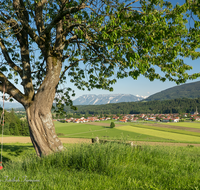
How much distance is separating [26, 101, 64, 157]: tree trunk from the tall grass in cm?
91

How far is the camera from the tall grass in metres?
3.40

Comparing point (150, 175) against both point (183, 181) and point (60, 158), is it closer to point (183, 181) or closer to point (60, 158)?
point (183, 181)

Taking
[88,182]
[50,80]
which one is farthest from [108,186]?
[50,80]

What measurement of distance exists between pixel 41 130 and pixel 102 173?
3.13 m

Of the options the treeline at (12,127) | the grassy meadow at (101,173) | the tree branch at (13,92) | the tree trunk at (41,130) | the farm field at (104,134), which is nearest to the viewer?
the grassy meadow at (101,173)

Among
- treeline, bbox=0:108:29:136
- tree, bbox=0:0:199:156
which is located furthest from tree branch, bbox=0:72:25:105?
treeline, bbox=0:108:29:136

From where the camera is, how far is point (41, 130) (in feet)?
19.6

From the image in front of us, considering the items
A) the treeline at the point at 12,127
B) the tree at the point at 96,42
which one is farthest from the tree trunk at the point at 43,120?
the treeline at the point at 12,127

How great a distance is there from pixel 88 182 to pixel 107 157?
117 centimetres

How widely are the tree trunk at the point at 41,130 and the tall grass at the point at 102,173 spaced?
3.00ft

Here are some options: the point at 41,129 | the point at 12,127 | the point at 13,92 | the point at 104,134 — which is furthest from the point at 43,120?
the point at 12,127

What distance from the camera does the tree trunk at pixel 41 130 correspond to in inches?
230

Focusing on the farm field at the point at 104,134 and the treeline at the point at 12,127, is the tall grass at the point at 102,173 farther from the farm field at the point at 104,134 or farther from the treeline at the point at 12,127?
the treeline at the point at 12,127

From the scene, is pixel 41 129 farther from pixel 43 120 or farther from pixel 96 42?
pixel 96 42
